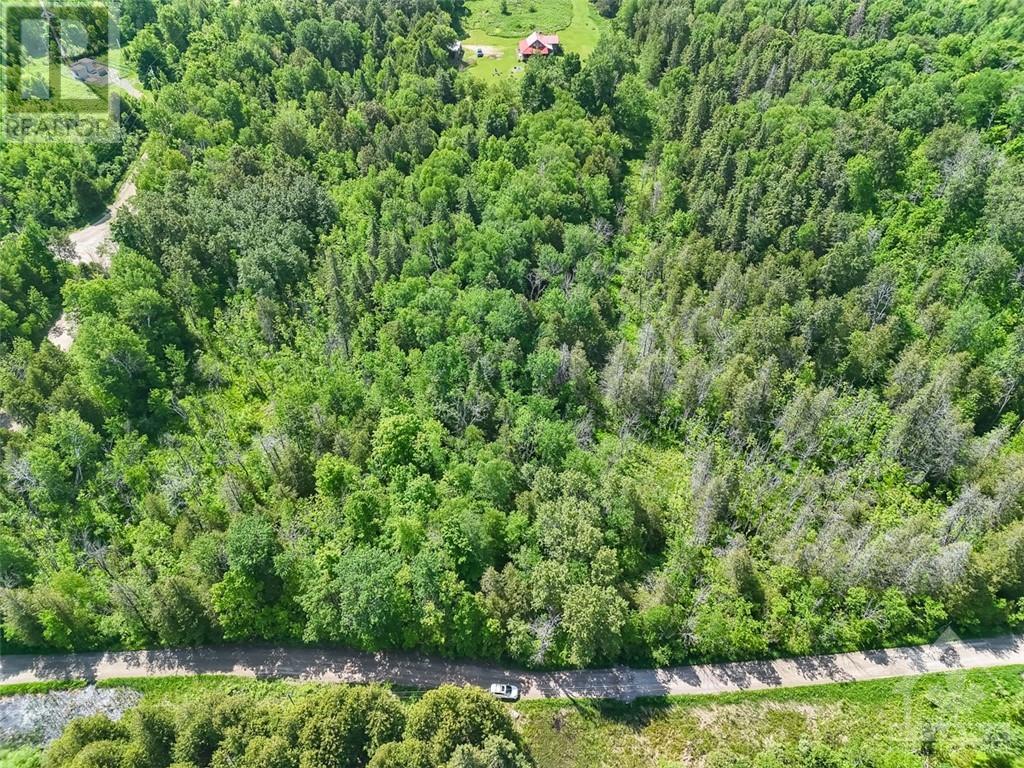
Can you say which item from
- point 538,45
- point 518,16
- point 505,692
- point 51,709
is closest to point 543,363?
point 505,692

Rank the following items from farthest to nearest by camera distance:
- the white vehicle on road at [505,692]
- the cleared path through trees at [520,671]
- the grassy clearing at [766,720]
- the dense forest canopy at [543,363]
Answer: the dense forest canopy at [543,363], the cleared path through trees at [520,671], the white vehicle on road at [505,692], the grassy clearing at [766,720]

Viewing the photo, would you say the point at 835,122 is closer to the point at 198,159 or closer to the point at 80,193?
the point at 198,159

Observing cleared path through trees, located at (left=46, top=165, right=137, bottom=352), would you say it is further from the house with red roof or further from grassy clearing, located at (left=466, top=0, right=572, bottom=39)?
grassy clearing, located at (left=466, top=0, right=572, bottom=39)

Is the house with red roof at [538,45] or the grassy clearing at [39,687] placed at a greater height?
the house with red roof at [538,45]

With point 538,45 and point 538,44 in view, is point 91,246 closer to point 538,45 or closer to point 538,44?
point 538,45

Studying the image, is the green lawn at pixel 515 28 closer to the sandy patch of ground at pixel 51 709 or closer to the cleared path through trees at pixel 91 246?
the cleared path through trees at pixel 91 246

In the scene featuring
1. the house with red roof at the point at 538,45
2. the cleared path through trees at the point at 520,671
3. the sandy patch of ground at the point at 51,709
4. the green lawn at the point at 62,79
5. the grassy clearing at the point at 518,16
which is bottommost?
the sandy patch of ground at the point at 51,709

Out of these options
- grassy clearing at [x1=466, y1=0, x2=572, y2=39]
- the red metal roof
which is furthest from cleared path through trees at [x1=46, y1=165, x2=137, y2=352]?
grassy clearing at [x1=466, y1=0, x2=572, y2=39]

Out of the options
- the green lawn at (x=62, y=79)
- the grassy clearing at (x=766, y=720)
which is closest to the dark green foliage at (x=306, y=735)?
the grassy clearing at (x=766, y=720)
